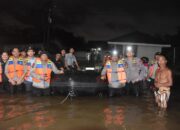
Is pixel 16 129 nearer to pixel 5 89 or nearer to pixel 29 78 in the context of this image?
pixel 29 78

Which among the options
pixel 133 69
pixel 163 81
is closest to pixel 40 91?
pixel 133 69

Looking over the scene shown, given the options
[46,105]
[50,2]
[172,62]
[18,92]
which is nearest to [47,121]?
[46,105]

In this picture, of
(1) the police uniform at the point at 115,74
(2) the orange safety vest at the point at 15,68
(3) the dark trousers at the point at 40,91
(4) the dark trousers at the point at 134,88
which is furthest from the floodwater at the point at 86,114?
(2) the orange safety vest at the point at 15,68

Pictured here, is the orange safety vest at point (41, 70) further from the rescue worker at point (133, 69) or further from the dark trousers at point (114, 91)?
the rescue worker at point (133, 69)

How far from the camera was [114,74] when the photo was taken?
1066 centimetres

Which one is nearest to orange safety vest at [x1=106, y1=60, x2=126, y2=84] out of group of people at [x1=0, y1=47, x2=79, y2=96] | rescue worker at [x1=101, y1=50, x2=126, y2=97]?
rescue worker at [x1=101, y1=50, x2=126, y2=97]

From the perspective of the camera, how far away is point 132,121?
7.70 meters

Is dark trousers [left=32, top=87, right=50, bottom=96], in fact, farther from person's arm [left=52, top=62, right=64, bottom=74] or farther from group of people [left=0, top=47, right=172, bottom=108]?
person's arm [left=52, top=62, right=64, bottom=74]

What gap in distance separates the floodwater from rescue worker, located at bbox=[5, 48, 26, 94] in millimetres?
565

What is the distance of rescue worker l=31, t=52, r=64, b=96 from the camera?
10453 millimetres

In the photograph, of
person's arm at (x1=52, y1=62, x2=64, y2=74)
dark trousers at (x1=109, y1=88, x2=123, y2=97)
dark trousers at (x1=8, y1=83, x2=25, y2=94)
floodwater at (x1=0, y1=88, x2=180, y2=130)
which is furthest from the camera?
dark trousers at (x1=8, y1=83, x2=25, y2=94)

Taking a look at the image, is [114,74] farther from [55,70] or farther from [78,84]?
[55,70]

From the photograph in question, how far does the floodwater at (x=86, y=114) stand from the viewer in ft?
23.4

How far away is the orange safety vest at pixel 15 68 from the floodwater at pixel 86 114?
2.52ft
